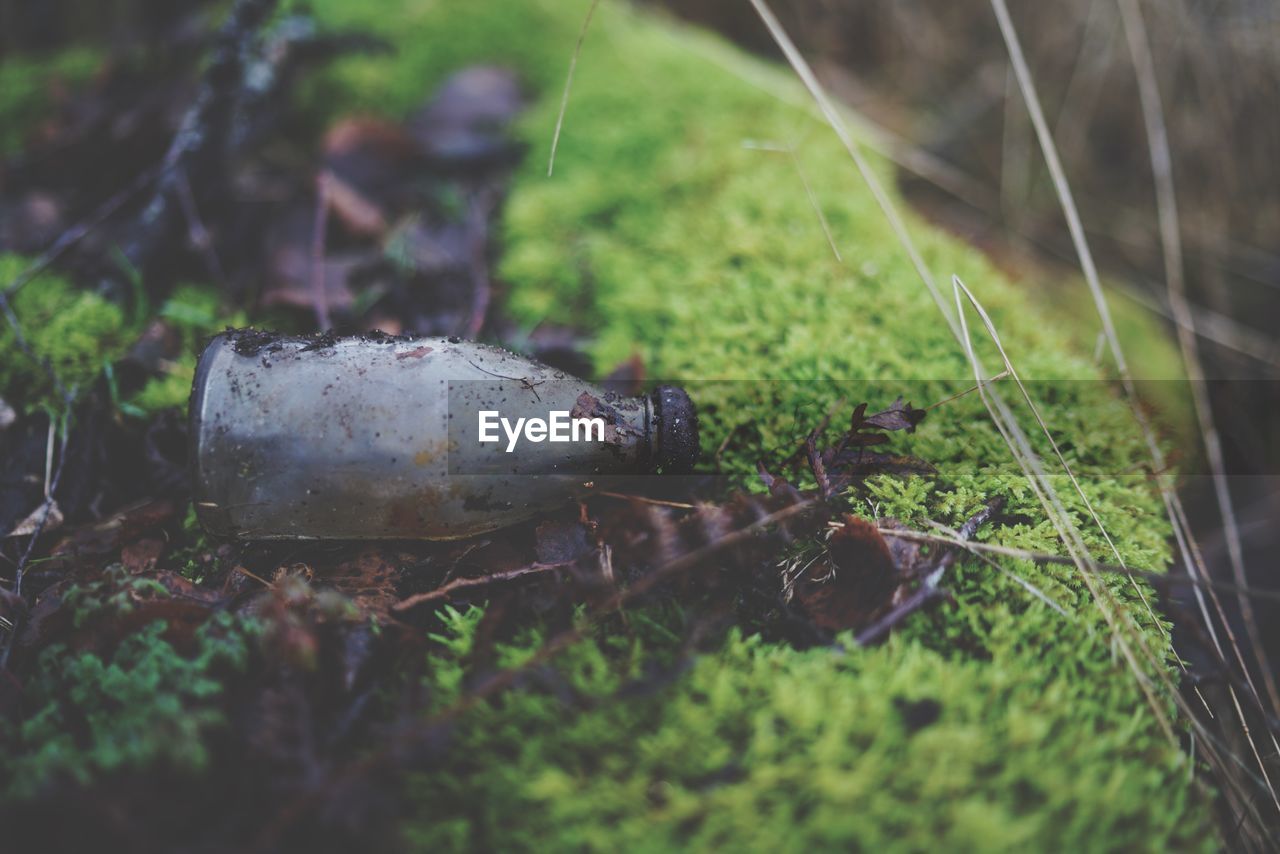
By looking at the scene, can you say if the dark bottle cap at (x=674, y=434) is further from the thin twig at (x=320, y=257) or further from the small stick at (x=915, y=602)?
the thin twig at (x=320, y=257)

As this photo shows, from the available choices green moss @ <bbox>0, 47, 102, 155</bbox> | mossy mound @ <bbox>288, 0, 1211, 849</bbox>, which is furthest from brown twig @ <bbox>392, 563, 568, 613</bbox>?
Answer: green moss @ <bbox>0, 47, 102, 155</bbox>

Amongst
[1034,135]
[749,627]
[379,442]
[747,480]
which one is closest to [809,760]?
[749,627]

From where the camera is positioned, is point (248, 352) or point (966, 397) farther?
point (966, 397)

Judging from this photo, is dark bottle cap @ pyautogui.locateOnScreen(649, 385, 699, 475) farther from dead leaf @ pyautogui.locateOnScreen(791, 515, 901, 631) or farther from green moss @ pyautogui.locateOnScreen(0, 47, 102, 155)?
green moss @ pyautogui.locateOnScreen(0, 47, 102, 155)

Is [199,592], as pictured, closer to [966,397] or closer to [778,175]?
[966,397]

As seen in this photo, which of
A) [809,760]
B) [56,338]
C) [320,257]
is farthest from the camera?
[320,257]

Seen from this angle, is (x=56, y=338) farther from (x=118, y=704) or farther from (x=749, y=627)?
(x=749, y=627)

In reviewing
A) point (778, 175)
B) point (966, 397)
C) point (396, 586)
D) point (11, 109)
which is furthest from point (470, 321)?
point (11, 109)
